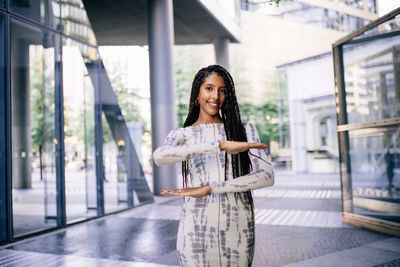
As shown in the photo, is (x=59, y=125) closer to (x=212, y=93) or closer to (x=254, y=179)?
(x=212, y=93)

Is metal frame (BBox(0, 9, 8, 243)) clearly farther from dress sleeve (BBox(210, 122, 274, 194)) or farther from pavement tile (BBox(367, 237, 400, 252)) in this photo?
pavement tile (BBox(367, 237, 400, 252))

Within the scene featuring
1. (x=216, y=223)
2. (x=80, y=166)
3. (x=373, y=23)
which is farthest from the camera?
(x=80, y=166)

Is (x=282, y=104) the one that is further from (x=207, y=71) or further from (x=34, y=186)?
(x=207, y=71)

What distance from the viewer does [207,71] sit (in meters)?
1.77

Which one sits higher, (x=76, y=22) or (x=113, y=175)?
(x=76, y=22)

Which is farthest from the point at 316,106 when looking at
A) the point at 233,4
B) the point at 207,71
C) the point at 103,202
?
the point at 207,71

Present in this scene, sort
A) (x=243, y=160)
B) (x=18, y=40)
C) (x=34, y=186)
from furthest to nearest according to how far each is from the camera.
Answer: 1. (x=34, y=186)
2. (x=18, y=40)
3. (x=243, y=160)

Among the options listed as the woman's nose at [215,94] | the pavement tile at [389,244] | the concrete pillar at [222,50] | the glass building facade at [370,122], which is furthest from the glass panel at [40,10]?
the concrete pillar at [222,50]

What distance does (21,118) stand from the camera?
6918 mm

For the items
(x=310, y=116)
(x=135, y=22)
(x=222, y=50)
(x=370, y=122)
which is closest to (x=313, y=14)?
(x=310, y=116)

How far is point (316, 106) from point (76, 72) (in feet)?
48.5

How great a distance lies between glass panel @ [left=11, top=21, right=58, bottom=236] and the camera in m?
6.82

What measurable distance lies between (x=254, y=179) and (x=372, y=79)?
223 inches

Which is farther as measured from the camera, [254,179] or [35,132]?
→ [35,132]
